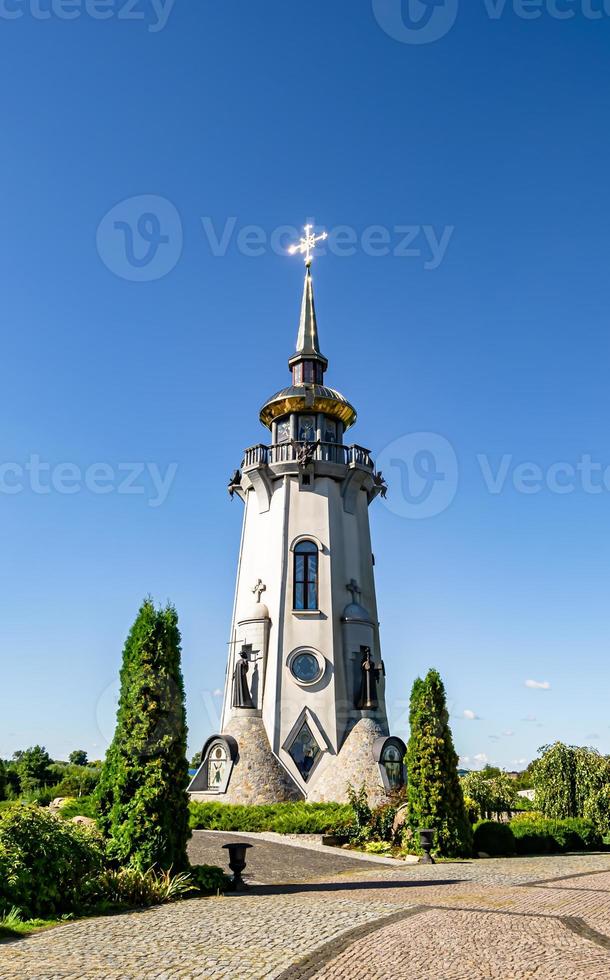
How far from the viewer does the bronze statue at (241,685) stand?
3328cm

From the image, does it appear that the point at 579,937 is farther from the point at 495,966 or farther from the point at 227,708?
the point at 227,708

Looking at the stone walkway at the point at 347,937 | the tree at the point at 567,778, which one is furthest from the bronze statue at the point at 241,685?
the stone walkway at the point at 347,937

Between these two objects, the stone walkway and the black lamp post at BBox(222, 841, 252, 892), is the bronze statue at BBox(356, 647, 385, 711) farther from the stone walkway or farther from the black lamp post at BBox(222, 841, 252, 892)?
the black lamp post at BBox(222, 841, 252, 892)

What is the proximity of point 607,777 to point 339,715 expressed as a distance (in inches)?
461

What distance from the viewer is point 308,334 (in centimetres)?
4144

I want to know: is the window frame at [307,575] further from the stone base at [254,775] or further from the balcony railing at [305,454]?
the stone base at [254,775]

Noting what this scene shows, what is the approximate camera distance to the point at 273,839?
949 inches

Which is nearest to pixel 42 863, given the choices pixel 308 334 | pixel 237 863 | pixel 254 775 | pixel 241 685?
pixel 237 863

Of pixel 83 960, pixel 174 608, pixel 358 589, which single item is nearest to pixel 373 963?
pixel 83 960

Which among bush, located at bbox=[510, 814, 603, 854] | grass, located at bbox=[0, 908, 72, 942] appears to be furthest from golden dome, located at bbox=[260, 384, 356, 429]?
grass, located at bbox=[0, 908, 72, 942]

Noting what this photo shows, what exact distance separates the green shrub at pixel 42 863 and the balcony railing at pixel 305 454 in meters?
25.8

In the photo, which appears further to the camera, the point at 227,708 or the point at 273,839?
the point at 227,708

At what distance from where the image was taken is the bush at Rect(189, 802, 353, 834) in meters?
25.1

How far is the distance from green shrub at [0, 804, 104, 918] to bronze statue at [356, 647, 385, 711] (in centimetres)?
2254
